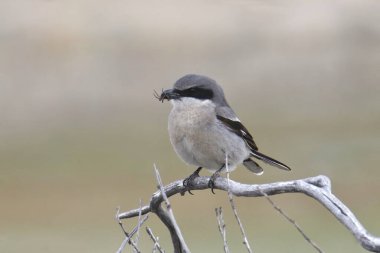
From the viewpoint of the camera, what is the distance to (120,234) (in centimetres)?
909

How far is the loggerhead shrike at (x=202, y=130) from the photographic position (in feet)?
13.4

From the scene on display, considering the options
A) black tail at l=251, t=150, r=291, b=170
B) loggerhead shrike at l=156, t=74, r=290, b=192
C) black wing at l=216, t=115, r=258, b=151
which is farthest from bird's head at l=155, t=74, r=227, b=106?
black tail at l=251, t=150, r=291, b=170

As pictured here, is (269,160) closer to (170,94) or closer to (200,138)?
(200,138)

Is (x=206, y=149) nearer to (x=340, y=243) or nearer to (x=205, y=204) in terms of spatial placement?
(x=340, y=243)

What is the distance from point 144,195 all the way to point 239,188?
293 inches

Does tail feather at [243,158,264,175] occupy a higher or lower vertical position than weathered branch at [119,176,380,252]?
lower

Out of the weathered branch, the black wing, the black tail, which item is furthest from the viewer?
the black wing

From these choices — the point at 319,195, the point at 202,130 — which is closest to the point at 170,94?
the point at 202,130

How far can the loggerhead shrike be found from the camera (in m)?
4.09

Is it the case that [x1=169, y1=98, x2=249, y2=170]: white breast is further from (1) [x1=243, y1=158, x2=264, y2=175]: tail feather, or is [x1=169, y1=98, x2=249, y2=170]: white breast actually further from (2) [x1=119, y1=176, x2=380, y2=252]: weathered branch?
(2) [x1=119, y1=176, x2=380, y2=252]: weathered branch

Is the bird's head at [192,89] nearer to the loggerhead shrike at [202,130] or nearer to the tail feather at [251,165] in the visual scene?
the loggerhead shrike at [202,130]

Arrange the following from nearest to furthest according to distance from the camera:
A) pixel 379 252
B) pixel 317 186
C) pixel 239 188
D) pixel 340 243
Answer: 1. pixel 379 252
2. pixel 317 186
3. pixel 239 188
4. pixel 340 243

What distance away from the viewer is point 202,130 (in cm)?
416

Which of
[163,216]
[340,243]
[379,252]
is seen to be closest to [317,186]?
[379,252]
